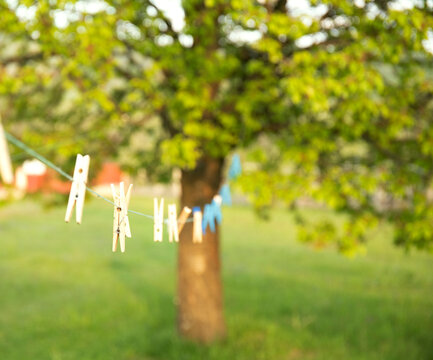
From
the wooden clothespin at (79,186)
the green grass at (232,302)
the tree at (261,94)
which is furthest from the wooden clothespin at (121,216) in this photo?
the green grass at (232,302)

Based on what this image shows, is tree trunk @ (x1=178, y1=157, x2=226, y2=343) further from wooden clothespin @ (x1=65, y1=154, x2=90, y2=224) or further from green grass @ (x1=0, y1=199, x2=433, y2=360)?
wooden clothespin @ (x1=65, y1=154, x2=90, y2=224)

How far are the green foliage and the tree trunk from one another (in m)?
0.59

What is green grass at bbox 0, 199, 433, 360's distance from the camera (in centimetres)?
833

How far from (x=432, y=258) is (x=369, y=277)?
3730 mm

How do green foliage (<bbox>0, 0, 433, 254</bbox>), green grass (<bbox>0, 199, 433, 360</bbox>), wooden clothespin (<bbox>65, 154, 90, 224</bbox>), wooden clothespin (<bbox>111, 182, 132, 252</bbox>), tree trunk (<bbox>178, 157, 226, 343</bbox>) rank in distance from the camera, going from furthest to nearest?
green grass (<bbox>0, 199, 433, 360</bbox>)
tree trunk (<bbox>178, 157, 226, 343</bbox>)
green foliage (<bbox>0, 0, 433, 254</bbox>)
wooden clothespin (<bbox>111, 182, 132, 252</bbox>)
wooden clothespin (<bbox>65, 154, 90, 224</bbox>)

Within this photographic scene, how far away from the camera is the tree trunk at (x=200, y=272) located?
783cm

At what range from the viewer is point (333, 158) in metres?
7.86

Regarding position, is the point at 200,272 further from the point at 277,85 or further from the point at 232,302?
the point at 232,302

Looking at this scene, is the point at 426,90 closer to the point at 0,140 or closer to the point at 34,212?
the point at 0,140

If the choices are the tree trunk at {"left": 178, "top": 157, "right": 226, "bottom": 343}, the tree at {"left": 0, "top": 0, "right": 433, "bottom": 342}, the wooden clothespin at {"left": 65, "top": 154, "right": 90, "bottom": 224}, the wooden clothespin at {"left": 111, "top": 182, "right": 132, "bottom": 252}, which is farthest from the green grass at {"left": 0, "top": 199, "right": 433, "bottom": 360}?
the wooden clothespin at {"left": 65, "top": 154, "right": 90, "bottom": 224}

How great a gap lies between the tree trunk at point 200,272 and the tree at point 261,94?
0.06 ft

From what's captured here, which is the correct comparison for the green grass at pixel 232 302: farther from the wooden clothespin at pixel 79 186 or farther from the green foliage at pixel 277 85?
the wooden clothespin at pixel 79 186

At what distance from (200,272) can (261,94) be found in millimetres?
2817

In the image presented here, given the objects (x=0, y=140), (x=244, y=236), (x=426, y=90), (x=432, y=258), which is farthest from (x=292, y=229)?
(x=0, y=140)
